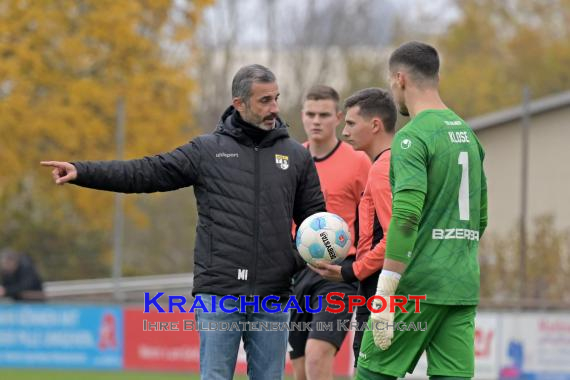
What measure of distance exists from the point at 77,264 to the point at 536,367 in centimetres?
825

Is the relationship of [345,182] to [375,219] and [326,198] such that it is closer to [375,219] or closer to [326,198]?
[326,198]

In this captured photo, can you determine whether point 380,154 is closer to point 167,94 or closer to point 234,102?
point 234,102

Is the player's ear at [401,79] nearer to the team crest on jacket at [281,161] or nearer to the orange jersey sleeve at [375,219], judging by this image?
the orange jersey sleeve at [375,219]

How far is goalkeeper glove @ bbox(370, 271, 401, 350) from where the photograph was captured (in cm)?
556

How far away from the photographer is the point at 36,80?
63.3 ft

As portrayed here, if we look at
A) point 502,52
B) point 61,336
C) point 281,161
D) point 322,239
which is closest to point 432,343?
point 322,239

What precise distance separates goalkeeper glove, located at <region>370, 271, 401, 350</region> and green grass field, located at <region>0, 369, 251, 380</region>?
920 cm

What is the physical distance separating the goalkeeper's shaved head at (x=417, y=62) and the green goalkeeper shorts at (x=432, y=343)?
1149 mm

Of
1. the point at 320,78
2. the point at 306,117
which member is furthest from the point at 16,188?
the point at 320,78

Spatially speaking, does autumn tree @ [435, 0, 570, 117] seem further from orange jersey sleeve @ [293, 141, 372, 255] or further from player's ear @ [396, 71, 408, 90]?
player's ear @ [396, 71, 408, 90]

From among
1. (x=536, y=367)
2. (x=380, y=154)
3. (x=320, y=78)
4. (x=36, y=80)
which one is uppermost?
(x=320, y=78)

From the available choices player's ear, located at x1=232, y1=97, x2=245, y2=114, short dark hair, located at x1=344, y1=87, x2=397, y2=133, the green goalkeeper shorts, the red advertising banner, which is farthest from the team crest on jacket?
the red advertising banner

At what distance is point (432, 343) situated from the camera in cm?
580

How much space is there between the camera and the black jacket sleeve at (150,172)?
250 inches
